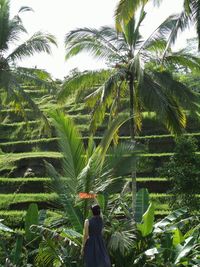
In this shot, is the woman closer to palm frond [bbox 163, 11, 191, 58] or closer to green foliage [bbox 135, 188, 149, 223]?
green foliage [bbox 135, 188, 149, 223]

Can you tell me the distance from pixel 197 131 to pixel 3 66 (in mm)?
12996

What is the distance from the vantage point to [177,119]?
15.7 meters

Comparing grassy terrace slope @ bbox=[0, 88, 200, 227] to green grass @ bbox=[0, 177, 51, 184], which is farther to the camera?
green grass @ bbox=[0, 177, 51, 184]

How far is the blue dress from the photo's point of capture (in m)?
8.29

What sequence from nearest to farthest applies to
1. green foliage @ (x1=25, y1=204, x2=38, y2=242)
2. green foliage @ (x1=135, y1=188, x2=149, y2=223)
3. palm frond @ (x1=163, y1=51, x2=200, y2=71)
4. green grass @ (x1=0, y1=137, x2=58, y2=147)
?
green foliage @ (x1=25, y1=204, x2=38, y2=242), green foliage @ (x1=135, y1=188, x2=149, y2=223), palm frond @ (x1=163, y1=51, x2=200, y2=71), green grass @ (x1=0, y1=137, x2=58, y2=147)

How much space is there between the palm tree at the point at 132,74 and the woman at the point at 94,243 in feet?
22.9

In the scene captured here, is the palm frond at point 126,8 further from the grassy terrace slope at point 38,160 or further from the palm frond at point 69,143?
the grassy terrace slope at point 38,160

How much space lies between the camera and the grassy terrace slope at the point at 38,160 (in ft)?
64.1

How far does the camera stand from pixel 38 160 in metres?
23.4

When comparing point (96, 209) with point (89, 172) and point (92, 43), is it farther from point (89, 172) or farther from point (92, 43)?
point (92, 43)

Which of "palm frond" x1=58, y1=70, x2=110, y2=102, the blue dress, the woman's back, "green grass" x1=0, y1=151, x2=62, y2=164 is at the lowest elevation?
"green grass" x1=0, y1=151, x2=62, y2=164

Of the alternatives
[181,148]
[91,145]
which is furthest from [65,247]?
[181,148]

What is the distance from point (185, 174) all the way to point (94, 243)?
273 inches

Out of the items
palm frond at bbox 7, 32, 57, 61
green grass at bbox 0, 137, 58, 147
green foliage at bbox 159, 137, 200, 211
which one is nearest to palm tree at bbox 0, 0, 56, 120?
palm frond at bbox 7, 32, 57, 61
